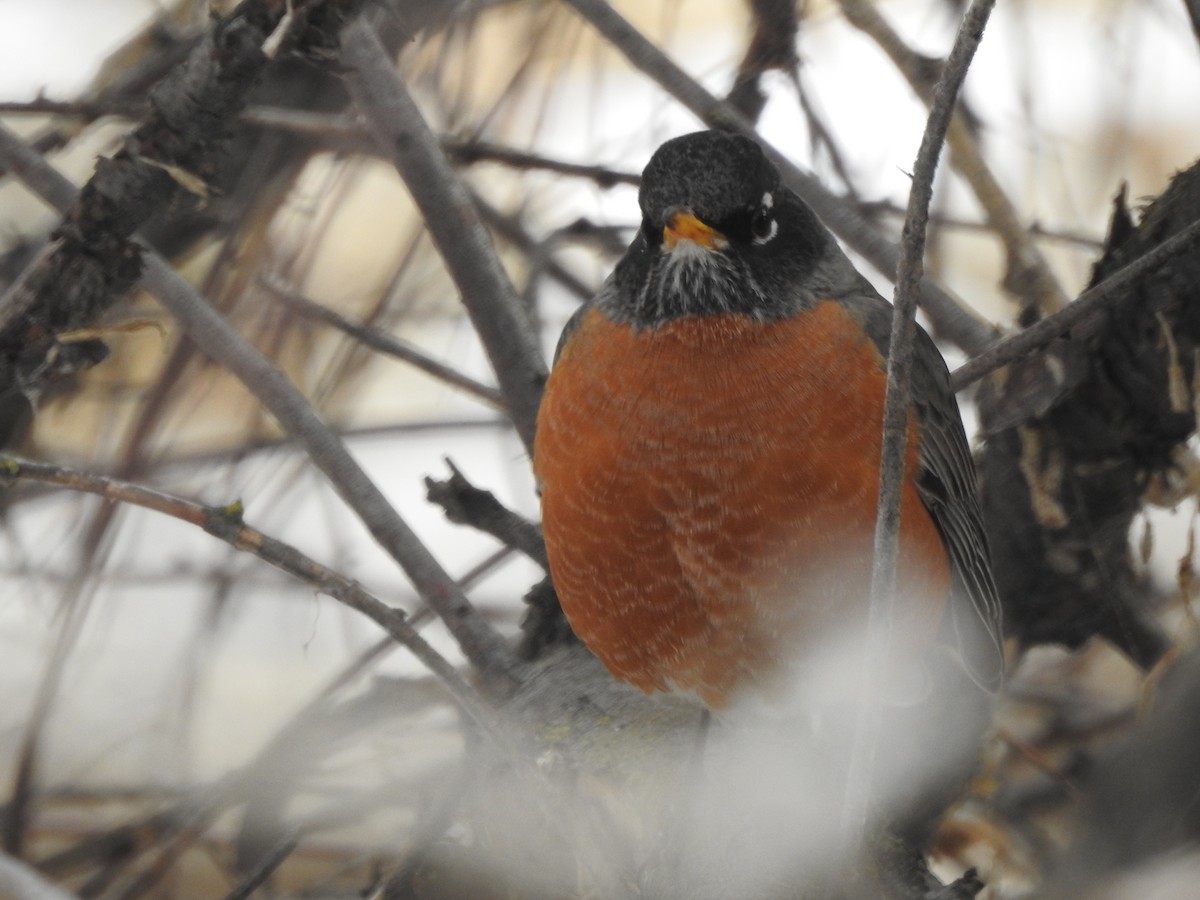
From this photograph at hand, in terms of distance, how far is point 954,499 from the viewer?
248cm

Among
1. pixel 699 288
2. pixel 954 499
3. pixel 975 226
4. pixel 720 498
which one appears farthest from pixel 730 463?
pixel 975 226

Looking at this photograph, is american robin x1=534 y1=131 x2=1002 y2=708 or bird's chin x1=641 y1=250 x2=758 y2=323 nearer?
american robin x1=534 y1=131 x2=1002 y2=708

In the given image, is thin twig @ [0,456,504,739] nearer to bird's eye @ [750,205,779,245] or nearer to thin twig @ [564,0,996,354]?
bird's eye @ [750,205,779,245]

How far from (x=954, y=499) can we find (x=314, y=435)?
47.1 inches

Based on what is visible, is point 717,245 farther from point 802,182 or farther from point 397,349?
point 397,349

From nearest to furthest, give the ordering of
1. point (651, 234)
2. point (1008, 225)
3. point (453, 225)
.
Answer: point (651, 234), point (453, 225), point (1008, 225)

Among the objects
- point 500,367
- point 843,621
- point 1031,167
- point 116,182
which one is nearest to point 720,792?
point 843,621

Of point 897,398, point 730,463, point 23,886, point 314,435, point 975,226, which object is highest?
point 975,226

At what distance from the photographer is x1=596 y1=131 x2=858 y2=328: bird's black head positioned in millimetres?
2293

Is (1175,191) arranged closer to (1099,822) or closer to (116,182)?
(1099,822)

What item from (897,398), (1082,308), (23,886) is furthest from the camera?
(1082,308)

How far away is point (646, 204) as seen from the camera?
2.36 m

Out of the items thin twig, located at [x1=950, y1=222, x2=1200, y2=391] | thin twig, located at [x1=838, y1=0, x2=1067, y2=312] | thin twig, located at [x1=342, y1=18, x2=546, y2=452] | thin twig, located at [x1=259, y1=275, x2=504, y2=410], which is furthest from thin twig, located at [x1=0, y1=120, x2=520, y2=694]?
thin twig, located at [x1=838, y1=0, x2=1067, y2=312]

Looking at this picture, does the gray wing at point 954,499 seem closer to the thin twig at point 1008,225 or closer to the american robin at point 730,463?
the american robin at point 730,463
